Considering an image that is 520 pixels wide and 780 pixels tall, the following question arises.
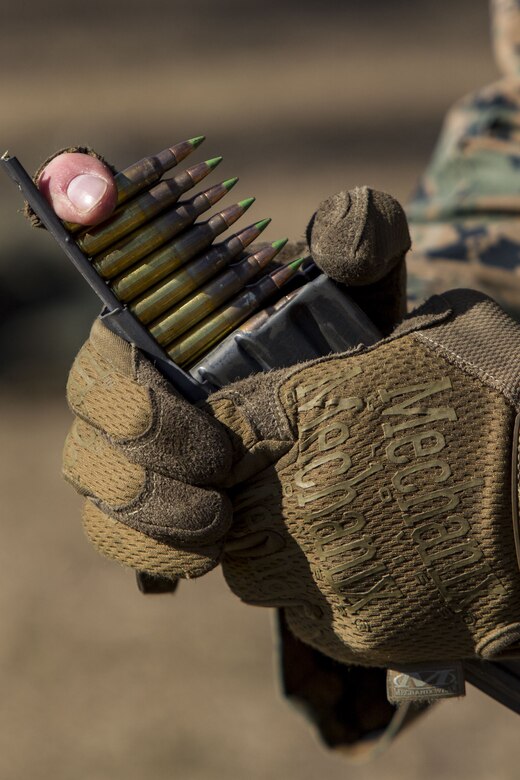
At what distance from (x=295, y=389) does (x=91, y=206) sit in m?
0.33

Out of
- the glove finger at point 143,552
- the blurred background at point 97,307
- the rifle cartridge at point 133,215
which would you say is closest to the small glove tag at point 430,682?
the glove finger at point 143,552

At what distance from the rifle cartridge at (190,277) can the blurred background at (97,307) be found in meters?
2.18

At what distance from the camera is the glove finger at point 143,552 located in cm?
136

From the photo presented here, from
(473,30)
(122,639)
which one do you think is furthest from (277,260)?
(473,30)

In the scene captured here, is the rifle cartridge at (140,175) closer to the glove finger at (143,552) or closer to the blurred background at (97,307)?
the glove finger at (143,552)

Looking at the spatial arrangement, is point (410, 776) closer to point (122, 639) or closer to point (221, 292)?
point (122, 639)

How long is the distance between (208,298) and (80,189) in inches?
8.3

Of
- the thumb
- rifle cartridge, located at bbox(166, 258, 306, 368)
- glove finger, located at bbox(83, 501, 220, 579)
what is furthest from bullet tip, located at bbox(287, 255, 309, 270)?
glove finger, located at bbox(83, 501, 220, 579)

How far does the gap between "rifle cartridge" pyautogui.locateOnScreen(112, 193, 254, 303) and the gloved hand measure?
7cm

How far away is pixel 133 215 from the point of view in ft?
4.46

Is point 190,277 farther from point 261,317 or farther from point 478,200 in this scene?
point 478,200

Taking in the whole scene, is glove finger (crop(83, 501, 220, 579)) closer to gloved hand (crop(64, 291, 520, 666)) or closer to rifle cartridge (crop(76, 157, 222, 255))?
gloved hand (crop(64, 291, 520, 666))

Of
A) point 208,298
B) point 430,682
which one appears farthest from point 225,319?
point 430,682

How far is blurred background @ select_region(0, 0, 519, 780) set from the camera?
10.8ft
